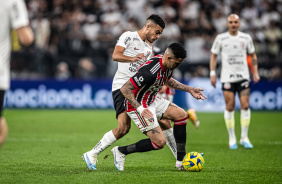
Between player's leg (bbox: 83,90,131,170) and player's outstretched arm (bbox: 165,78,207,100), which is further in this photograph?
player's leg (bbox: 83,90,131,170)

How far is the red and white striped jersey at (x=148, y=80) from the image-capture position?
7.35 metres

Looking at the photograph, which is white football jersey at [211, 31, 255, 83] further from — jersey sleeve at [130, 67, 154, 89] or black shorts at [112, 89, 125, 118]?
jersey sleeve at [130, 67, 154, 89]

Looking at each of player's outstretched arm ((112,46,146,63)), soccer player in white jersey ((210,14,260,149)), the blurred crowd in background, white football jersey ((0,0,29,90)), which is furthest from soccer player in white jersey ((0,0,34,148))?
the blurred crowd in background

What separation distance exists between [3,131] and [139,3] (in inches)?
697

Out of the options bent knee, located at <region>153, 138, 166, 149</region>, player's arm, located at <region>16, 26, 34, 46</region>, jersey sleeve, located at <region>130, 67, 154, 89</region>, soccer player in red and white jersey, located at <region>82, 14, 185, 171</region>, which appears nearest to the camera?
player's arm, located at <region>16, 26, 34, 46</region>

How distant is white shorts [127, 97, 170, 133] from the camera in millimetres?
7555

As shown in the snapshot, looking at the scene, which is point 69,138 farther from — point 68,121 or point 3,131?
point 3,131

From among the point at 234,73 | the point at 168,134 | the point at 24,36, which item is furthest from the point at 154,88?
the point at 234,73

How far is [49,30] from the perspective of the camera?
22.0 m

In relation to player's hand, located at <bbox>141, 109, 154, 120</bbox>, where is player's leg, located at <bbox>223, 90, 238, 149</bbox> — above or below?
below

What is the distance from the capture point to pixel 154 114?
25.3 feet

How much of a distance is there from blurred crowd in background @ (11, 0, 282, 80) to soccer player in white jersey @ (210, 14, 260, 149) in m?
8.95

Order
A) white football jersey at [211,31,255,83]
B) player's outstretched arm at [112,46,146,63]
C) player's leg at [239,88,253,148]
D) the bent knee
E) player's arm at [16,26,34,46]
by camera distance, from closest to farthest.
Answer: player's arm at [16,26,34,46]
the bent knee
player's outstretched arm at [112,46,146,63]
player's leg at [239,88,253,148]
white football jersey at [211,31,255,83]

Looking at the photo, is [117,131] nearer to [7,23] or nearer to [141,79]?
[141,79]
